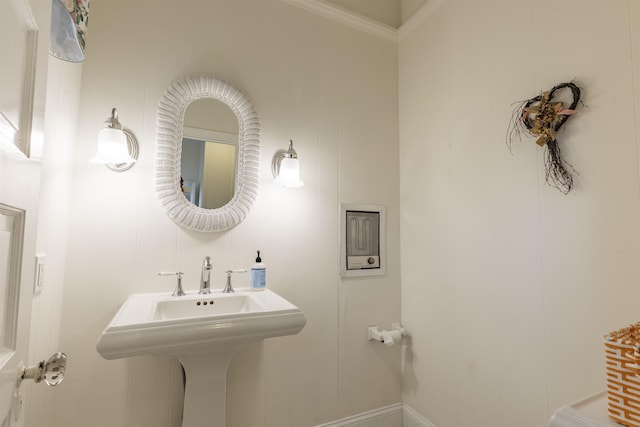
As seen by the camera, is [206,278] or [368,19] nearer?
[206,278]

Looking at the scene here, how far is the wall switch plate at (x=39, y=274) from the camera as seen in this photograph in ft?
3.32

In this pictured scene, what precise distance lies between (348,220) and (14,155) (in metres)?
1.60

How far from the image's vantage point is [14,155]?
49 centimetres

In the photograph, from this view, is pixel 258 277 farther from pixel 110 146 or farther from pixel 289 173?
pixel 110 146

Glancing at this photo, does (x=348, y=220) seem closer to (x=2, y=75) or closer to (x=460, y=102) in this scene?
(x=460, y=102)

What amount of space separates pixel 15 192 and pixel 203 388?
102 cm

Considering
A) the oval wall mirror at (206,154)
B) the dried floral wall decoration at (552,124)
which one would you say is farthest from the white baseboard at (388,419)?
the dried floral wall decoration at (552,124)

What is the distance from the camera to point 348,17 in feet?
6.57

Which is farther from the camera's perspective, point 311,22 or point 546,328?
point 311,22

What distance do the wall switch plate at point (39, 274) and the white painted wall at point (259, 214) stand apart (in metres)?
0.31

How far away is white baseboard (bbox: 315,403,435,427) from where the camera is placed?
1.82m

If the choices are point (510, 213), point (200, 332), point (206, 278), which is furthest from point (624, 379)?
point (206, 278)

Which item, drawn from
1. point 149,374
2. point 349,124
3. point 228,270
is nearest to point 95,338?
point 149,374

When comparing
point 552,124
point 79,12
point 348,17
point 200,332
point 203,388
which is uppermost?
point 348,17
